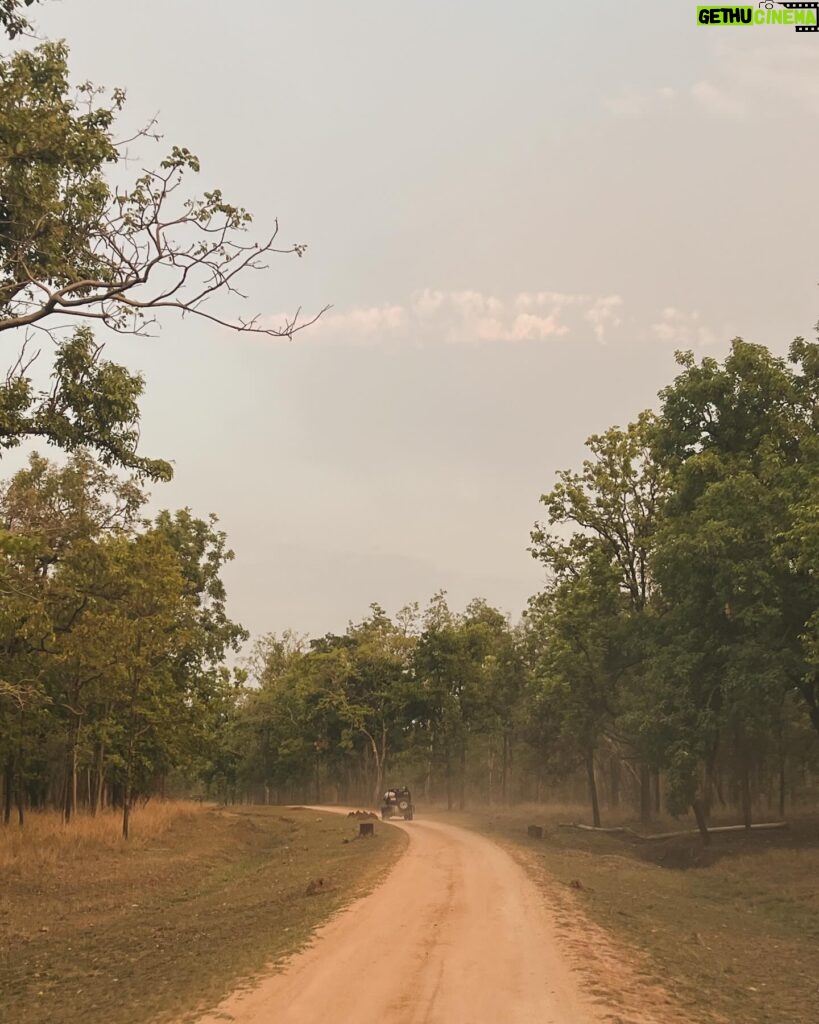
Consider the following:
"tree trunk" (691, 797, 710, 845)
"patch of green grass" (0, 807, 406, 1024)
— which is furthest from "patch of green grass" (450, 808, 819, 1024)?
"patch of green grass" (0, 807, 406, 1024)

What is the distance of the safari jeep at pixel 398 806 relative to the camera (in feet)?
139

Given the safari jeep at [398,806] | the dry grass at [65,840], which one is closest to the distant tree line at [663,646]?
the safari jeep at [398,806]

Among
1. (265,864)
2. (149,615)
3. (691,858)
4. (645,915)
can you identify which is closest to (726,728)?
(691,858)

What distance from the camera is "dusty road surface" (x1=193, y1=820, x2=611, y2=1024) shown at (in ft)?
23.7

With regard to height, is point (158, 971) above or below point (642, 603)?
below

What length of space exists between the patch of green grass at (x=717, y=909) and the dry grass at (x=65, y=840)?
39.8 feet

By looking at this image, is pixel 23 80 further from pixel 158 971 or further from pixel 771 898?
pixel 771 898

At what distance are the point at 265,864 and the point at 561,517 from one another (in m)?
19.0

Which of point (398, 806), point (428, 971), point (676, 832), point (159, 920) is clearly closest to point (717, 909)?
point (428, 971)

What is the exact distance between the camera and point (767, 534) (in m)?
21.7

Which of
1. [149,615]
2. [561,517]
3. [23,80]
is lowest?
→ [149,615]

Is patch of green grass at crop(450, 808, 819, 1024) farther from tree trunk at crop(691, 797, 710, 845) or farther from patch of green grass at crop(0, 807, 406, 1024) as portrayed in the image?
patch of green grass at crop(0, 807, 406, 1024)

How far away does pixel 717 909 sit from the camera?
1630cm

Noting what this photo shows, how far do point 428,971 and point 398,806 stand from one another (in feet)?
117
